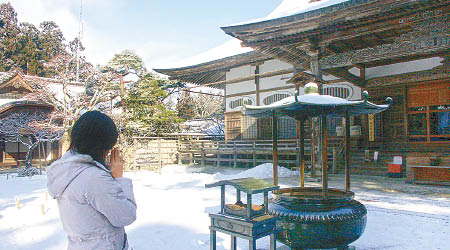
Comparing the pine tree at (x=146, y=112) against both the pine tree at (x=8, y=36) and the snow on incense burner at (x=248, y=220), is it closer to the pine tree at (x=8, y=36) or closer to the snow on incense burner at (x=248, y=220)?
the snow on incense burner at (x=248, y=220)

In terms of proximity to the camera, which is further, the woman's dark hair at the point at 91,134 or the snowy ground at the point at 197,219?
the snowy ground at the point at 197,219

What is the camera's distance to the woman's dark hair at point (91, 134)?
5.99 feet

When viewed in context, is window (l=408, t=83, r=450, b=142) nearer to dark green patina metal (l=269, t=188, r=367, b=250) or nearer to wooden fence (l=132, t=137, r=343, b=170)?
wooden fence (l=132, t=137, r=343, b=170)

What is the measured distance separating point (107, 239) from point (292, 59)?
29.8ft

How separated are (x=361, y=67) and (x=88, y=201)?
12.3m

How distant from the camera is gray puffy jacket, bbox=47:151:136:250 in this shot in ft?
5.66

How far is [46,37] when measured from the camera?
36.6 metres

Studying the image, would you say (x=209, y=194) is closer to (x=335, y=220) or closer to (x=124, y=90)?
(x=335, y=220)

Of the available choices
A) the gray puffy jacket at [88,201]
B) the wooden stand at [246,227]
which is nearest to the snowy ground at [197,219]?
the wooden stand at [246,227]

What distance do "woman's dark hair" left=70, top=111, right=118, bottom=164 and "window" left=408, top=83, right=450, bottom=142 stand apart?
12238mm

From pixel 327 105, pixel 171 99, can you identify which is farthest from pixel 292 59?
pixel 171 99

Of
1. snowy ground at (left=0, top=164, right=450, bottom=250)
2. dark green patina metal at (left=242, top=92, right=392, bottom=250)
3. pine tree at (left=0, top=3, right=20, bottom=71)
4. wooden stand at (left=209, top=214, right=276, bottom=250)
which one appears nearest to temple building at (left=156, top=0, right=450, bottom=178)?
dark green patina metal at (left=242, top=92, right=392, bottom=250)

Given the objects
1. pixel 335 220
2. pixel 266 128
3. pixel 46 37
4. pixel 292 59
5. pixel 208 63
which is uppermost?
pixel 46 37

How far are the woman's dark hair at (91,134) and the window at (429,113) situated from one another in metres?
12.2
